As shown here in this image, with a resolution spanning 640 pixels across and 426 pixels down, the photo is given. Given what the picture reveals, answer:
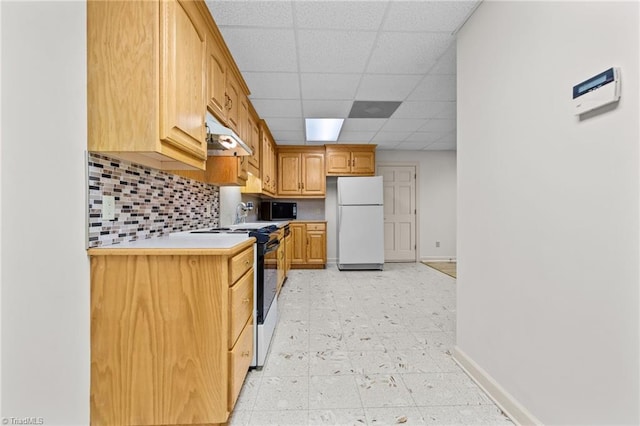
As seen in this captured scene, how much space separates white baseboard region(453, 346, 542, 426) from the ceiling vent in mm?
2499

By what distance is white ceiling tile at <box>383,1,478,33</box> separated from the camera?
1.70 meters

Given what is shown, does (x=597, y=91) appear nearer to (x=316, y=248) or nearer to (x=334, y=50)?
(x=334, y=50)

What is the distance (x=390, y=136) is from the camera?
474cm

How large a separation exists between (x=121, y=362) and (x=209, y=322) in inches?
15.5

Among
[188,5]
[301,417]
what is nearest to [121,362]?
[301,417]

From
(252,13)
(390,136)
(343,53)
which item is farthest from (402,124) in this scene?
(252,13)

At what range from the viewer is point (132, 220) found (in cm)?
168

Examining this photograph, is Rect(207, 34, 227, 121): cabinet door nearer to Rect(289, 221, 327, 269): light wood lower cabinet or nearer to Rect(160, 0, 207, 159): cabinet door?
Rect(160, 0, 207, 159): cabinet door

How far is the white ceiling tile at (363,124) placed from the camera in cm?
388

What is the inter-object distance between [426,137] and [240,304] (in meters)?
4.26

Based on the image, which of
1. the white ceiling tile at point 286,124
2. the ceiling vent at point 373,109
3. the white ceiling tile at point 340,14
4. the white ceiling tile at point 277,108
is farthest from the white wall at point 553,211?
the white ceiling tile at point 286,124

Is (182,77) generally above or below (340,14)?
below

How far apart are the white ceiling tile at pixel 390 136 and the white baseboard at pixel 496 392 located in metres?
3.36

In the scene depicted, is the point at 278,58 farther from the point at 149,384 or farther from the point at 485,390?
the point at 485,390
